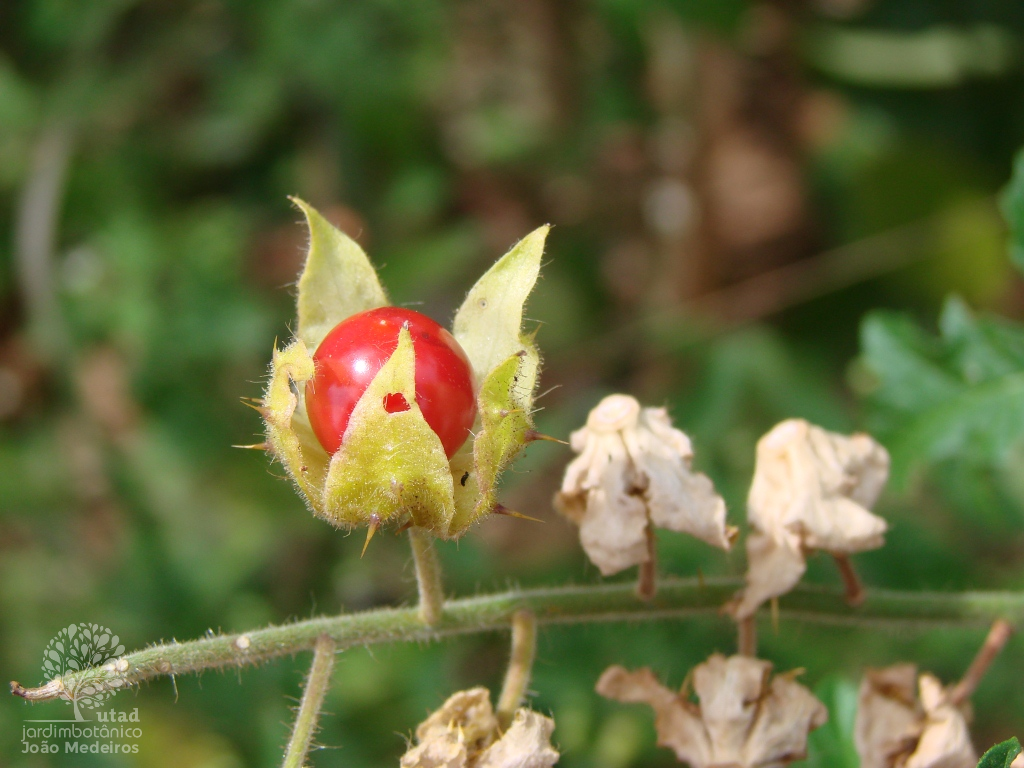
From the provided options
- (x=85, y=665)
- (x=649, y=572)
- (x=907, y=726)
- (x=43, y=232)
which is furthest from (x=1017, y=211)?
(x=43, y=232)


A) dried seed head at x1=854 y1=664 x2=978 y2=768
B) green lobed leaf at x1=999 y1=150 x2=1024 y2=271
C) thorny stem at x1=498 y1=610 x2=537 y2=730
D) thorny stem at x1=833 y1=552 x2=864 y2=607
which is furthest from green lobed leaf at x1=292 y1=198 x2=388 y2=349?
green lobed leaf at x1=999 y1=150 x2=1024 y2=271

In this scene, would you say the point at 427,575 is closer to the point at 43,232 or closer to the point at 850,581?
the point at 850,581

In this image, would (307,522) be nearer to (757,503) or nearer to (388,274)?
(388,274)

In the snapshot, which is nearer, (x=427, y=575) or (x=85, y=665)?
(x=427, y=575)

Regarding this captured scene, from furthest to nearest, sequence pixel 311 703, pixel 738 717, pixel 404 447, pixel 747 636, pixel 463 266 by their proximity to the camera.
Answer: pixel 463 266
pixel 747 636
pixel 738 717
pixel 311 703
pixel 404 447

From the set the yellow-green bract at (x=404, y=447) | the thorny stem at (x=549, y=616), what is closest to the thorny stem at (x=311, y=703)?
the thorny stem at (x=549, y=616)

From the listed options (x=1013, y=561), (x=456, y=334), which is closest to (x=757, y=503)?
(x=456, y=334)
